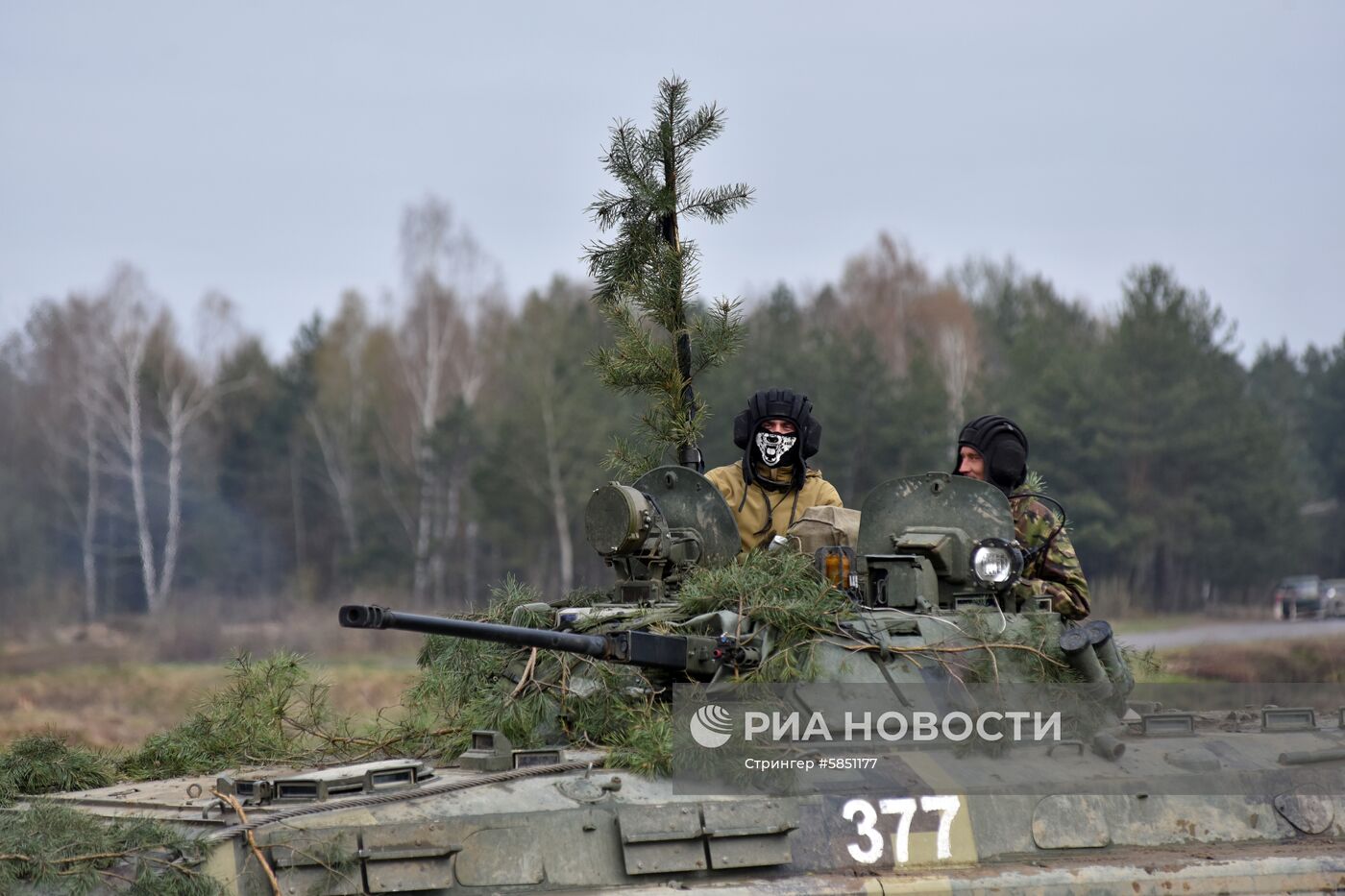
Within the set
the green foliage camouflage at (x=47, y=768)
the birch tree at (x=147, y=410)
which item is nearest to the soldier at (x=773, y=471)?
the green foliage camouflage at (x=47, y=768)

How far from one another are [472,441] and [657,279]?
108ft

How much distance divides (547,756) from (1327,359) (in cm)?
7955

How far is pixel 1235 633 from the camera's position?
36.4 meters

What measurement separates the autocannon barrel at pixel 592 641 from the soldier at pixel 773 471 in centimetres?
269

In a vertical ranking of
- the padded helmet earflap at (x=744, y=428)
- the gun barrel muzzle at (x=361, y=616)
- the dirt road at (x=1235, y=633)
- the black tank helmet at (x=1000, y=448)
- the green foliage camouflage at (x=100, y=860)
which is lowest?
the dirt road at (x=1235, y=633)

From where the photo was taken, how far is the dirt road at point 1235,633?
32.9m

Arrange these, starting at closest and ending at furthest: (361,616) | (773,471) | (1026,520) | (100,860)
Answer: (100,860), (361,616), (1026,520), (773,471)

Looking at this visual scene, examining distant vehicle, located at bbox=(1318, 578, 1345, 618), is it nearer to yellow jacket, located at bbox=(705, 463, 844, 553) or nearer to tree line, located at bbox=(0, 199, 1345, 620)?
tree line, located at bbox=(0, 199, 1345, 620)

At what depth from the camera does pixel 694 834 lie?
24.8 feet

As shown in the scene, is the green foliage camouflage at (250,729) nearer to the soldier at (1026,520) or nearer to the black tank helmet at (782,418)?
the black tank helmet at (782,418)

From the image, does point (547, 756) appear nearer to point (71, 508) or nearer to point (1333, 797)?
point (1333, 797)

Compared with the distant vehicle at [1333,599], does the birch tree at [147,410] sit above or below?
above

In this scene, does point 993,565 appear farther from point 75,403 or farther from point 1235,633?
point 75,403

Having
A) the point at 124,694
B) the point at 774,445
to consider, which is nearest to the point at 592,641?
the point at 774,445
